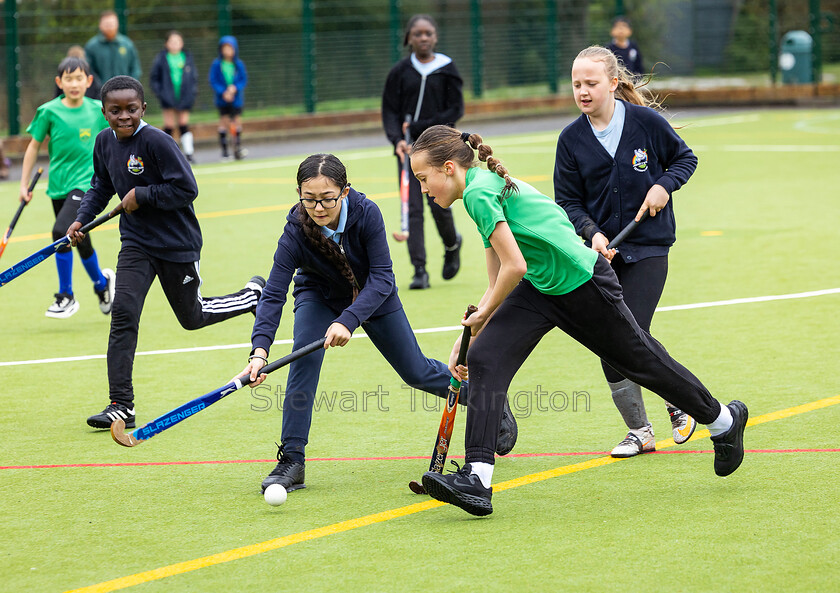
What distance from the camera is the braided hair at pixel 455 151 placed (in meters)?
4.71

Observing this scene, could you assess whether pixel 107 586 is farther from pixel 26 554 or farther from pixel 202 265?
pixel 202 265

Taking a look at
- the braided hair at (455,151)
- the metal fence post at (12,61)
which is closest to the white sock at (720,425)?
the braided hair at (455,151)

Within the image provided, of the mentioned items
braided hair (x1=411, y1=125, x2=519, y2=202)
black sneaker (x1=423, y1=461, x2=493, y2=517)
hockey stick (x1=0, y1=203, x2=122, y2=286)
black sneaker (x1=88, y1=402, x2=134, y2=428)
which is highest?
braided hair (x1=411, y1=125, x2=519, y2=202)

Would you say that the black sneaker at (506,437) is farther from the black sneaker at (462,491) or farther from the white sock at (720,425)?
the white sock at (720,425)

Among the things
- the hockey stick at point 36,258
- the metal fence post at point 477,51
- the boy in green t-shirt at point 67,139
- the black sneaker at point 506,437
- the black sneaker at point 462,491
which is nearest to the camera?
the black sneaker at point 462,491

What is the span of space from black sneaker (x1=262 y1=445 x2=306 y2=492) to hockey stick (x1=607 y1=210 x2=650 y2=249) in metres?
1.74

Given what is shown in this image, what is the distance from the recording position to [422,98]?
10055 mm

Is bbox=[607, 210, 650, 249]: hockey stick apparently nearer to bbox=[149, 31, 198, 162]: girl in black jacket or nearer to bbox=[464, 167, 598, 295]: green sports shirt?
bbox=[464, 167, 598, 295]: green sports shirt

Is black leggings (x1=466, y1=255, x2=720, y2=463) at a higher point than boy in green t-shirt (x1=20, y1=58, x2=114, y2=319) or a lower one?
lower

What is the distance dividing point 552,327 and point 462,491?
30.8 inches

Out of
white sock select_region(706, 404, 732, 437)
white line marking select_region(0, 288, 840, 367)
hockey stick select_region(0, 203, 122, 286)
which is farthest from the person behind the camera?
white line marking select_region(0, 288, 840, 367)

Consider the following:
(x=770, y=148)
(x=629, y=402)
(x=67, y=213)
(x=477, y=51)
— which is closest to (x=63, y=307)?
(x=67, y=213)

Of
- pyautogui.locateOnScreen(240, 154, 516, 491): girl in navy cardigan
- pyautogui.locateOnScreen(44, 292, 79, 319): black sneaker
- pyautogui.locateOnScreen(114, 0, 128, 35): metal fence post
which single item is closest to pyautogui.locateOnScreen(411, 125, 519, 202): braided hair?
pyautogui.locateOnScreen(240, 154, 516, 491): girl in navy cardigan

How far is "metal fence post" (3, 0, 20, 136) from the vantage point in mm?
20328
